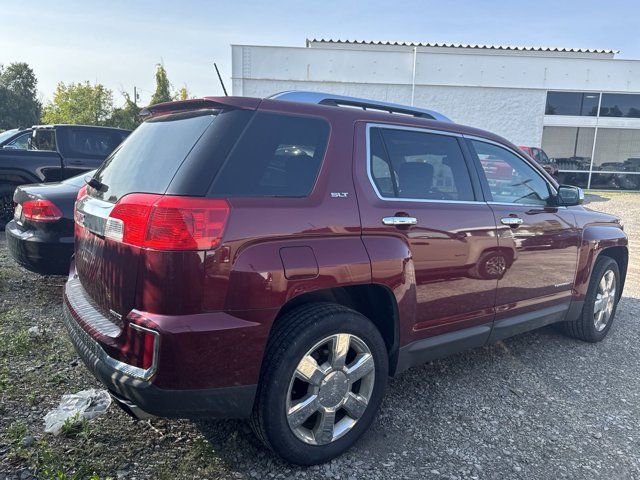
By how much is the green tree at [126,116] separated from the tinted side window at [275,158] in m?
26.3

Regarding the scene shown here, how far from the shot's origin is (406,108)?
11.4 feet

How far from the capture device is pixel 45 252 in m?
4.39

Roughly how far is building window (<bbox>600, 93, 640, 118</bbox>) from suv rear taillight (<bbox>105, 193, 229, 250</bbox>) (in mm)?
22134

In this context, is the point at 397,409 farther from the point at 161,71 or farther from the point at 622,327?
the point at 161,71

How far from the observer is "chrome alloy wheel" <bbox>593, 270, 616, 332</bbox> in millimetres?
4477

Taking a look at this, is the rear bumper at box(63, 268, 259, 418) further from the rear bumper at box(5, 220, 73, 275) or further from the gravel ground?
the rear bumper at box(5, 220, 73, 275)

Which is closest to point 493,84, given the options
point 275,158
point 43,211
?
point 43,211

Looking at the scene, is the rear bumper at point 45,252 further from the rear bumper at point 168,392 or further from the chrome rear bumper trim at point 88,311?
the rear bumper at point 168,392

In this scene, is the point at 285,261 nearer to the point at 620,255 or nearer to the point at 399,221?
the point at 399,221

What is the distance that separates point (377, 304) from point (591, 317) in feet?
8.80

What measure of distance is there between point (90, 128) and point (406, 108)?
7163 millimetres

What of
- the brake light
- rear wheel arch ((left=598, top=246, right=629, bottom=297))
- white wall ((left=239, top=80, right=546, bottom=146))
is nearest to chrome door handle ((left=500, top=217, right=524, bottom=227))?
rear wheel arch ((left=598, top=246, right=629, bottom=297))

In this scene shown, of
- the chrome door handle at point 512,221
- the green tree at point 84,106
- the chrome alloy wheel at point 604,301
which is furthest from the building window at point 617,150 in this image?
the green tree at point 84,106

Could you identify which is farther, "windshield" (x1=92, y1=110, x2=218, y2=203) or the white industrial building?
the white industrial building
